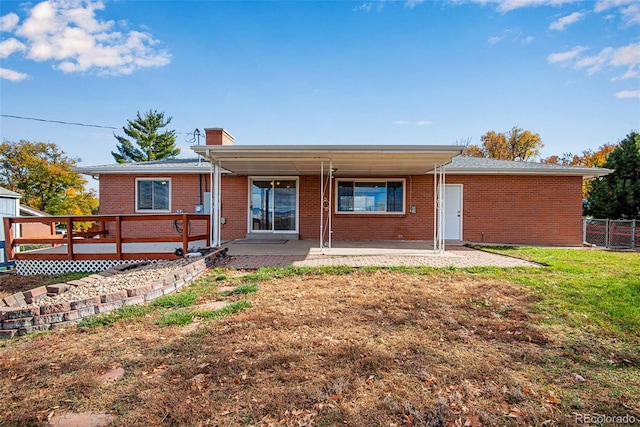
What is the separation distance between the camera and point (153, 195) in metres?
11.5

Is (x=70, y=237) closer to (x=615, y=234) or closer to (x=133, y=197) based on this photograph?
(x=133, y=197)

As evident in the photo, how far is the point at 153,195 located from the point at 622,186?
2109 cm

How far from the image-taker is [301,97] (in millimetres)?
16797

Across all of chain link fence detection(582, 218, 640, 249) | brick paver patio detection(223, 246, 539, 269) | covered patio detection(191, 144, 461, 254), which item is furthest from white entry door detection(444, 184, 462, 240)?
chain link fence detection(582, 218, 640, 249)

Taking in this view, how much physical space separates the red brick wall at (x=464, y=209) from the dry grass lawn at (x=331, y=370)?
278 inches

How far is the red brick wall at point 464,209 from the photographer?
11.1m

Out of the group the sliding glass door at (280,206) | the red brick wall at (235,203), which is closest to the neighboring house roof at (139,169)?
the red brick wall at (235,203)

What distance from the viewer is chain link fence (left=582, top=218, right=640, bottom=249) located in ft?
38.3

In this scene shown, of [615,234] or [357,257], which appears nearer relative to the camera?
[357,257]

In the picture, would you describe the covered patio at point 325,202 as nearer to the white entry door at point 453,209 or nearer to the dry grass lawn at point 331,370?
the white entry door at point 453,209

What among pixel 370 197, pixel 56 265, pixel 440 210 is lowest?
pixel 56 265

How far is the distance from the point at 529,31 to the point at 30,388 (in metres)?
14.4

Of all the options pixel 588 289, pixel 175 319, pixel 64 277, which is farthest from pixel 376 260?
pixel 64 277

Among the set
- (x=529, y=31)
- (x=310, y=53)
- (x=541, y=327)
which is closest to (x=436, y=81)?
(x=529, y=31)
